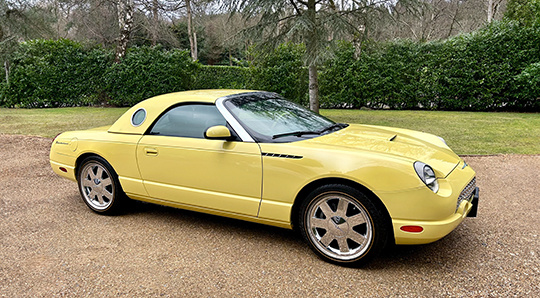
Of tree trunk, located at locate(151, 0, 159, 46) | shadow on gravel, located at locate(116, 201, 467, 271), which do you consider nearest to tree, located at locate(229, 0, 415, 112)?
shadow on gravel, located at locate(116, 201, 467, 271)

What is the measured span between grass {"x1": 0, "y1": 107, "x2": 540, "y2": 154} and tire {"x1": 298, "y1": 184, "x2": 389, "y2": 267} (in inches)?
214

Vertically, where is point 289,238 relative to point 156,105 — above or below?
below

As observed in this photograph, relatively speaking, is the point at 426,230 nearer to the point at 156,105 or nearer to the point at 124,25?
the point at 156,105

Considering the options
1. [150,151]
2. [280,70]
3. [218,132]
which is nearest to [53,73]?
[280,70]

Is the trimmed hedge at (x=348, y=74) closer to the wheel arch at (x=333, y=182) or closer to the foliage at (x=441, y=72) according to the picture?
the foliage at (x=441, y=72)

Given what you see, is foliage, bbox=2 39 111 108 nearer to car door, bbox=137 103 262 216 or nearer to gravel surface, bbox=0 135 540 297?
gravel surface, bbox=0 135 540 297

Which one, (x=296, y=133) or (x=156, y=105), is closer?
(x=296, y=133)

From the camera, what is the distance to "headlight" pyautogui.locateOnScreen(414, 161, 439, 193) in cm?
288

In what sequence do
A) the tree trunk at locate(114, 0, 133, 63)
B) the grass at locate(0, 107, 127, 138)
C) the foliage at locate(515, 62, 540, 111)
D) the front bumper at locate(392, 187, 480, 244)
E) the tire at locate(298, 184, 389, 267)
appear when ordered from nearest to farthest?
1. the front bumper at locate(392, 187, 480, 244)
2. the tire at locate(298, 184, 389, 267)
3. the grass at locate(0, 107, 127, 138)
4. the foliage at locate(515, 62, 540, 111)
5. the tree trunk at locate(114, 0, 133, 63)

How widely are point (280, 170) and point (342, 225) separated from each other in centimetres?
68

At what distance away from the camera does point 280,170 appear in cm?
328

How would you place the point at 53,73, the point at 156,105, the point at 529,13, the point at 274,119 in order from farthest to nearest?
the point at 53,73
the point at 529,13
the point at 156,105
the point at 274,119

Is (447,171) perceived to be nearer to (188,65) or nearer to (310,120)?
(310,120)

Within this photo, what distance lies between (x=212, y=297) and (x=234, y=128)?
1.52 meters
